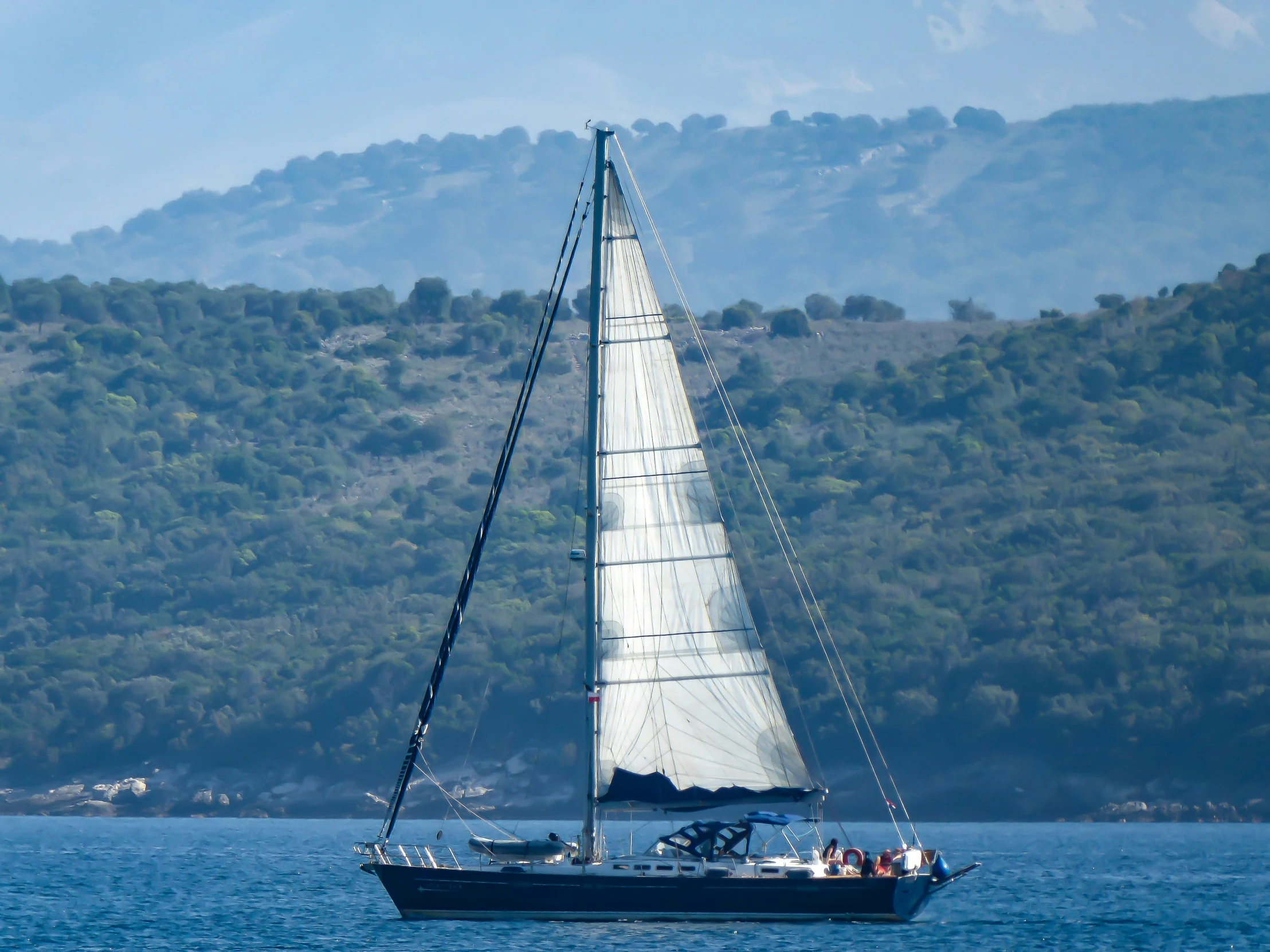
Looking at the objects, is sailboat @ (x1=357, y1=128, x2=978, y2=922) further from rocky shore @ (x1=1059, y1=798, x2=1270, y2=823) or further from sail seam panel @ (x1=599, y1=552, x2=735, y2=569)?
rocky shore @ (x1=1059, y1=798, x2=1270, y2=823)

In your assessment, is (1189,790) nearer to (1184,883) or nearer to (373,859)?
(1184,883)

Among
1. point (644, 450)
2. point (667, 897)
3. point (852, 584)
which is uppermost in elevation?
point (644, 450)

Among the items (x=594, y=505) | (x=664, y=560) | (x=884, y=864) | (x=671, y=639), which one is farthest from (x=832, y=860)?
(x=594, y=505)

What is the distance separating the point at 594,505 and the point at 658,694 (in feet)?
14.9

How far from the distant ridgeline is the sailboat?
7095cm

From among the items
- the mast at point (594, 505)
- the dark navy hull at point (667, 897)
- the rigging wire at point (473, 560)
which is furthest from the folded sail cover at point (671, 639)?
the rigging wire at point (473, 560)

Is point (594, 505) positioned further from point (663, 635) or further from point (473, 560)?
point (473, 560)

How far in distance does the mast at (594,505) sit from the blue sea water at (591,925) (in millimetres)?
2961

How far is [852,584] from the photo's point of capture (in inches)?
5354

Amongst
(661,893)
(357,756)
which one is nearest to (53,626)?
(357,756)

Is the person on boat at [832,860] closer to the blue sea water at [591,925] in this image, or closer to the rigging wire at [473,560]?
the blue sea water at [591,925]

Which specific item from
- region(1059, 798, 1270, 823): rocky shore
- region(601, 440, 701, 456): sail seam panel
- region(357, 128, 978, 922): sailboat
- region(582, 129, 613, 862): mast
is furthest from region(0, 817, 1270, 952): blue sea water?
region(1059, 798, 1270, 823): rocky shore

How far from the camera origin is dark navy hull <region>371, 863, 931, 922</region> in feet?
140

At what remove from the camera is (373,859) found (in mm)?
45469
